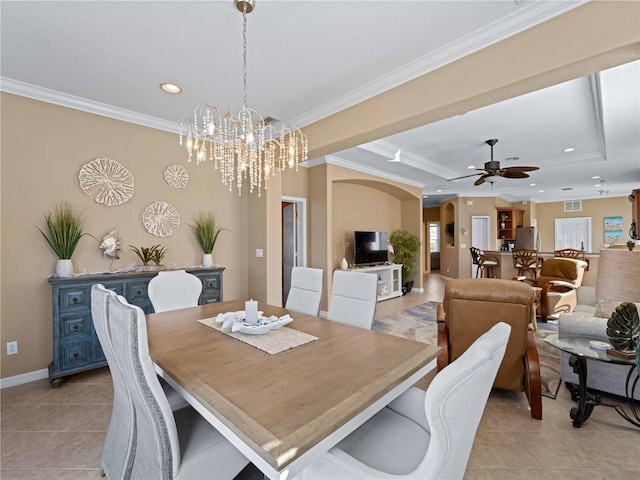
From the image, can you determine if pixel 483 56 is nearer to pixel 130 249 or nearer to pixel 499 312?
pixel 499 312

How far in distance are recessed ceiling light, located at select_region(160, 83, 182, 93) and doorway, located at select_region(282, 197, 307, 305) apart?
239cm

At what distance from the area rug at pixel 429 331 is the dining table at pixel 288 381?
2154mm

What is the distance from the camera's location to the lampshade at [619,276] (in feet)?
4.89

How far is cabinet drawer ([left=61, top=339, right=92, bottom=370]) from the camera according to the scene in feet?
8.75

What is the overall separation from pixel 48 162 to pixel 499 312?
4361mm

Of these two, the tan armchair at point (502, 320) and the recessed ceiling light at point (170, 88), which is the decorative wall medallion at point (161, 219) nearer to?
the recessed ceiling light at point (170, 88)

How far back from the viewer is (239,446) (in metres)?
0.97

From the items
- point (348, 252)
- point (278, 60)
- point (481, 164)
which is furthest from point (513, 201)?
point (278, 60)

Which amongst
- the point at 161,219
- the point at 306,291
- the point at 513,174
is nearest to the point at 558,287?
the point at 513,174

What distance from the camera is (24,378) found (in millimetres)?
2756

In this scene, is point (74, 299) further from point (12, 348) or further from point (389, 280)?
point (389, 280)

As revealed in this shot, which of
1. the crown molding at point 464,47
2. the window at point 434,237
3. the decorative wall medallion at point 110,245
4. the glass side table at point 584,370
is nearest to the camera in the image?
the crown molding at point 464,47

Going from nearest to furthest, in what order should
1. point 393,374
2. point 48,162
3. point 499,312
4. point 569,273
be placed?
1. point 393,374
2. point 499,312
3. point 48,162
4. point 569,273

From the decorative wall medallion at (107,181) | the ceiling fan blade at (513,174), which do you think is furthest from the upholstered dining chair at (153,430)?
the ceiling fan blade at (513,174)
